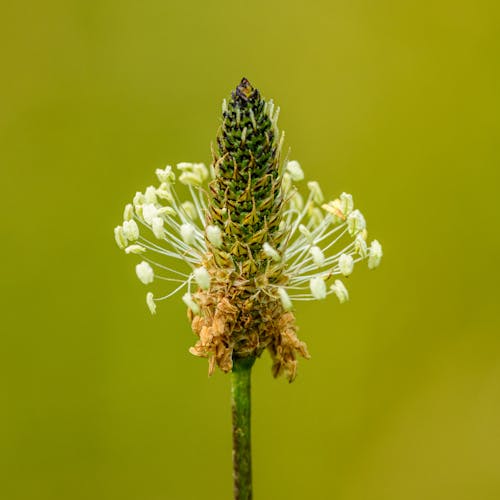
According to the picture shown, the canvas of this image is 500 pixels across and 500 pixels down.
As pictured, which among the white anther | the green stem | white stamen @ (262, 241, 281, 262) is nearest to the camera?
the green stem

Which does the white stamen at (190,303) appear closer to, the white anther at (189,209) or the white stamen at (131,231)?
the white stamen at (131,231)

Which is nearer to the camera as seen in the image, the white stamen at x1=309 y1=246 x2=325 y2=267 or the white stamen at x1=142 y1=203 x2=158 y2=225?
the white stamen at x1=309 y1=246 x2=325 y2=267

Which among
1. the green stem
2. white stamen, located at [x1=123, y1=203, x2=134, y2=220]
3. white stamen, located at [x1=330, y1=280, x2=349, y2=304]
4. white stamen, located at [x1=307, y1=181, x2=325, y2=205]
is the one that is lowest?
the green stem

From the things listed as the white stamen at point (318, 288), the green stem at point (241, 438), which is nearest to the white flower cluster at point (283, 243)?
the white stamen at point (318, 288)

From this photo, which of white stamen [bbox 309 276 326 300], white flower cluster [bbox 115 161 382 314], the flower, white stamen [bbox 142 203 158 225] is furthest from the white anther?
white stamen [bbox 309 276 326 300]

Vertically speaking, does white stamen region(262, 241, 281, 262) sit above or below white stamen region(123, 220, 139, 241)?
below

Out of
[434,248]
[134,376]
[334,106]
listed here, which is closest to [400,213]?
[434,248]

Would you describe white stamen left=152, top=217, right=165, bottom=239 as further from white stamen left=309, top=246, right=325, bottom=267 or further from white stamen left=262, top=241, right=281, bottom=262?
white stamen left=309, top=246, right=325, bottom=267

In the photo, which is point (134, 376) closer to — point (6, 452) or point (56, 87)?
point (6, 452)
